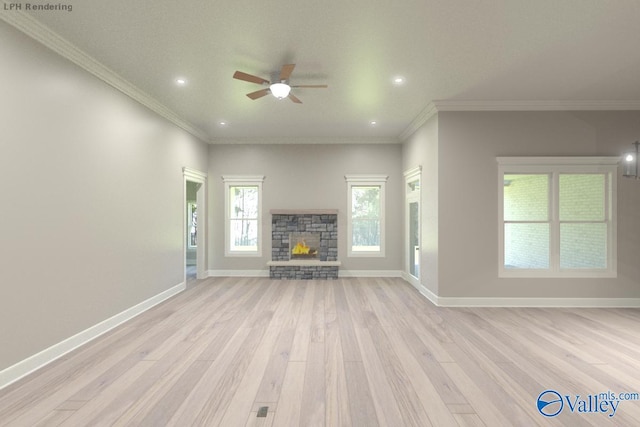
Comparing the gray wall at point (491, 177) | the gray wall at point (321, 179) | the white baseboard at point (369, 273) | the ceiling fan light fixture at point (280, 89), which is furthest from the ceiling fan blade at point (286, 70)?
the white baseboard at point (369, 273)

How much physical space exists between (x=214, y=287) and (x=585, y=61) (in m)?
5.91

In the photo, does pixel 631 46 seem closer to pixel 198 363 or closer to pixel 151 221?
pixel 198 363

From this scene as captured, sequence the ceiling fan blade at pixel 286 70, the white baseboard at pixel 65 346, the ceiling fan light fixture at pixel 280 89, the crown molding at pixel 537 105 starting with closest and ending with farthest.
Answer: the white baseboard at pixel 65 346 → the ceiling fan blade at pixel 286 70 → the ceiling fan light fixture at pixel 280 89 → the crown molding at pixel 537 105

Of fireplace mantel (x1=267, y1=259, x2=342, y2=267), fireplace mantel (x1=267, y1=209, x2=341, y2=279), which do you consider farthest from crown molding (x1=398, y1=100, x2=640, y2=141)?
fireplace mantel (x1=267, y1=259, x2=342, y2=267)

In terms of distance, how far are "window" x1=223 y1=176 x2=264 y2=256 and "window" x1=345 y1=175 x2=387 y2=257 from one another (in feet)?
6.31

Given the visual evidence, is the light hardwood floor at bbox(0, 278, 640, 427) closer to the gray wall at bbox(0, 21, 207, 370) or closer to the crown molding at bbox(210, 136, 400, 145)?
the gray wall at bbox(0, 21, 207, 370)

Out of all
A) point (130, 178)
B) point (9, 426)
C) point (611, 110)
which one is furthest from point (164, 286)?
point (611, 110)

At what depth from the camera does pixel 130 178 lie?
3.81 meters

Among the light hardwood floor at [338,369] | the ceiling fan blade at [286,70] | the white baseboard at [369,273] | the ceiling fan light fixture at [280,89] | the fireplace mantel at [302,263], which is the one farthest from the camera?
the white baseboard at [369,273]

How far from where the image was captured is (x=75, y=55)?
115 inches

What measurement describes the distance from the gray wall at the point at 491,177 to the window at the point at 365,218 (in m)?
2.10

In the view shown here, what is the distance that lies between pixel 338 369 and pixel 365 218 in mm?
4191

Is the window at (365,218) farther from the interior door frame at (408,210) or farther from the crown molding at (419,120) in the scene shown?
the crown molding at (419,120)

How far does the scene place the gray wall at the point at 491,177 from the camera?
4297 mm
